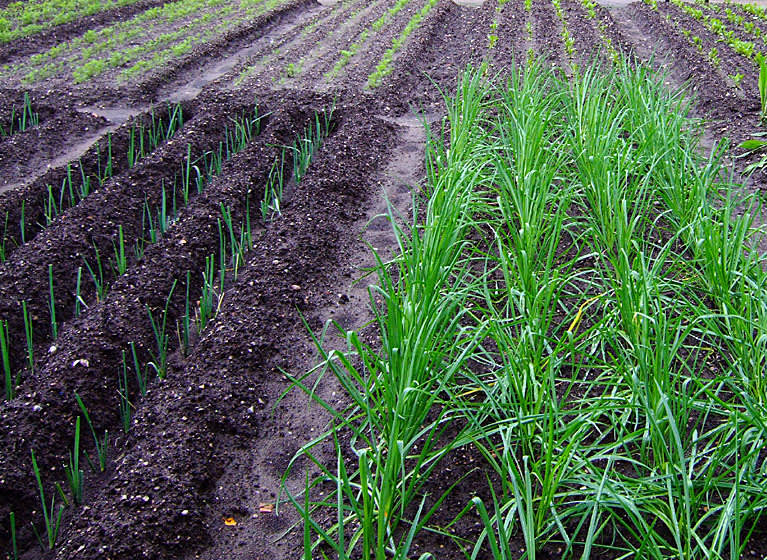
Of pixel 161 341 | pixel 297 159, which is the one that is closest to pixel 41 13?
pixel 297 159

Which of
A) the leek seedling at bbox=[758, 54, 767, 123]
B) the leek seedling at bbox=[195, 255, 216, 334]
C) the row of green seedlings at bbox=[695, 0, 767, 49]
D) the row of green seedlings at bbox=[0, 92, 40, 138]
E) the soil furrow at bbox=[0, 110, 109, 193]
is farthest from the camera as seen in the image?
the row of green seedlings at bbox=[695, 0, 767, 49]

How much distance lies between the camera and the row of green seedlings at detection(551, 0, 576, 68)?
19.5ft

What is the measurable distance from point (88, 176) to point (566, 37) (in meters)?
4.52

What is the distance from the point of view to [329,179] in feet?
12.1

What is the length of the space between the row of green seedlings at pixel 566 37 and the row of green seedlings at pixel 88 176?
2.89 metres

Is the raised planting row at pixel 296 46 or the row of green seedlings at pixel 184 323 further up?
the raised planting row at pixel 296 46

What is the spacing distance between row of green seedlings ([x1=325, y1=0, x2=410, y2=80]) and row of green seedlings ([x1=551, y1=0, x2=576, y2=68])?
1.72m

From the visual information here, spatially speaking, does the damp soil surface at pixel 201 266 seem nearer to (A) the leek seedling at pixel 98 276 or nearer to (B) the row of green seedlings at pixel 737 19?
(A) the leek seedling at pixel 98 276

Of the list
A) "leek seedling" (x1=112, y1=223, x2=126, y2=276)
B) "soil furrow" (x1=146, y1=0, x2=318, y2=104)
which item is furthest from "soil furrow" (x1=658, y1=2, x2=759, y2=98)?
"leek seedling" (x1=112, y1=223, x2=126, y2=276)

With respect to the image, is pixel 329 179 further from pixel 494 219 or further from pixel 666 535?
pixel 666 535

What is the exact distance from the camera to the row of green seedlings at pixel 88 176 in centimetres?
329

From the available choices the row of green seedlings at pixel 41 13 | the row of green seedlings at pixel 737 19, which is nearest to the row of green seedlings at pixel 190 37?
the row of green seedlings at pixel 41 13

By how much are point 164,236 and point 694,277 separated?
219cm

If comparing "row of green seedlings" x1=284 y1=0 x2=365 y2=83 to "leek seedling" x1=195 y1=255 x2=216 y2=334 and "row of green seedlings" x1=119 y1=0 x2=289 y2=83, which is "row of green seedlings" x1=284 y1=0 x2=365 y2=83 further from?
"leek seedling" x1=195 y1=255 x2=216 y2=334
